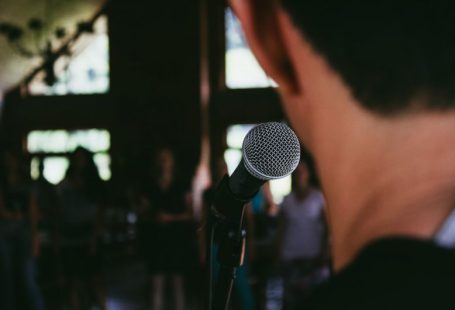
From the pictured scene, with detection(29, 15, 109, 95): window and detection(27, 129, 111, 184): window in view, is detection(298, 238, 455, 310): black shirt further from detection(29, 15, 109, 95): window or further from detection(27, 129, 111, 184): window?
detection(29, 15, 109, 95): window

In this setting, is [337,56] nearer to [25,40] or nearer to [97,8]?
[25,40]

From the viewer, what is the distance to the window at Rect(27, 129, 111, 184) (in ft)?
42.1

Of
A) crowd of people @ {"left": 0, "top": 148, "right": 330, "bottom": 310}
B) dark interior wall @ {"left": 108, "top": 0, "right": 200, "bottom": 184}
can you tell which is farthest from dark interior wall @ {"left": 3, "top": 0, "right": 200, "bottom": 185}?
crowd of people @ {"left": 0, "top": 148, "right": 330, "bottom": 310}

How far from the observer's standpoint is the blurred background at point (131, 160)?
4988 millimetres

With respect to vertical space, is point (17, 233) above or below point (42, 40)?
below

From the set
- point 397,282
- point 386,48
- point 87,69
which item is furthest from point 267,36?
point 87,69

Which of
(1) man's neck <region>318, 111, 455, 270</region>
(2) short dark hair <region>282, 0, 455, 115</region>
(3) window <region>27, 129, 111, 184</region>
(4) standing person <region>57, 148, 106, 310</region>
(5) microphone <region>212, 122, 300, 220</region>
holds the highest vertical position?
(2) short dark hair <region>282, 0, 455, 115</region>

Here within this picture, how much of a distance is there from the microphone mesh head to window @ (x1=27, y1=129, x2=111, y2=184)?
11.5 m

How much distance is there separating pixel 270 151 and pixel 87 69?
12587mm

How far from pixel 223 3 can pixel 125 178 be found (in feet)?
11.8

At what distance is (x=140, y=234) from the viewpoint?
5402 millimetres

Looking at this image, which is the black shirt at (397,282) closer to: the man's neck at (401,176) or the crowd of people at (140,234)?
the man's neck at (401,176)

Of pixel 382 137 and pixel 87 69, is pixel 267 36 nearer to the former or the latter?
pixel 382 137

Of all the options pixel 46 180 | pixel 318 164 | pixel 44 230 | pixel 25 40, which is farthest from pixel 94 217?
pixel 25 40
